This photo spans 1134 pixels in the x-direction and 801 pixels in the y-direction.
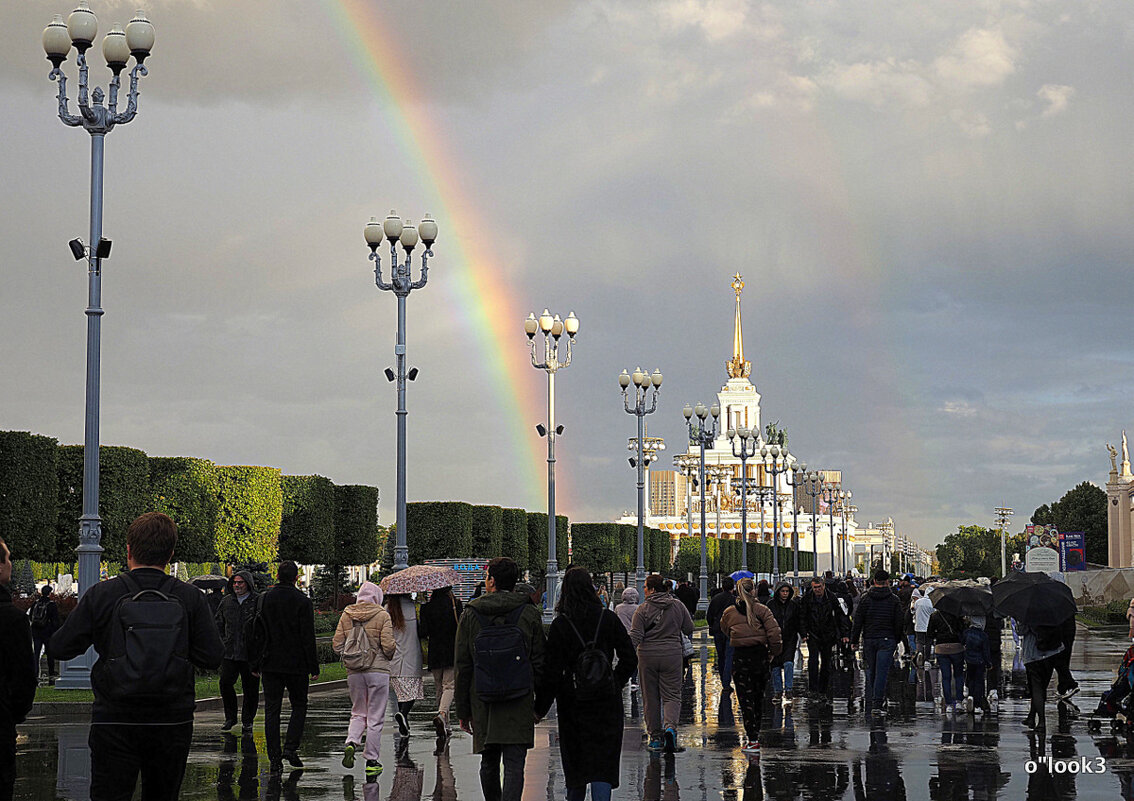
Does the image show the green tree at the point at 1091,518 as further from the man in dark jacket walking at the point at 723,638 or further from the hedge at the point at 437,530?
the man in dark jacket walking at the point at 723,638

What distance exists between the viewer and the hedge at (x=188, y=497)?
4288 centimetres

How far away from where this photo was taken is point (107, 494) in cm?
3819

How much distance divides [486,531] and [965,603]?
143 ft

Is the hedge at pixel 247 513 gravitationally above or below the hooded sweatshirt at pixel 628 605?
above

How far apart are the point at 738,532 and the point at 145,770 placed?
155 meters

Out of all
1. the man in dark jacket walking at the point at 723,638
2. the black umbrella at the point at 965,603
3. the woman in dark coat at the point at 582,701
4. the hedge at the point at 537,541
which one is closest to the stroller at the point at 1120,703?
the black umbrella at the point at 965,603

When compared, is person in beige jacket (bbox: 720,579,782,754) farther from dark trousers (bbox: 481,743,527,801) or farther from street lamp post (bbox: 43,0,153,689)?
street lamp post (bbox: 43,0,153,689)

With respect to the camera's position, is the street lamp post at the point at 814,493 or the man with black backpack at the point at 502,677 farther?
the street lamp post at the point at 814,493

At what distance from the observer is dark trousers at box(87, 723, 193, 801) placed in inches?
265

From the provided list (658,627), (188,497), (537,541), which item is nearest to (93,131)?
(658,627)

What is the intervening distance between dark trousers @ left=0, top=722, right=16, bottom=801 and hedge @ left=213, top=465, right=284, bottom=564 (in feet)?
127

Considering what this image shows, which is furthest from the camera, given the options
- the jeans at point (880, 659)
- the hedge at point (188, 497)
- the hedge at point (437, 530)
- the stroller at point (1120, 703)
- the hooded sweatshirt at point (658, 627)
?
the hedge at point (437, 530)

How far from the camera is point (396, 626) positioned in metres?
14.9

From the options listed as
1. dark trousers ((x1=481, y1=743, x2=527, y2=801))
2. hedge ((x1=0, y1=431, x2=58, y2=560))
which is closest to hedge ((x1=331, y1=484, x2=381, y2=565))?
hedge ((x1=0, y1=431, x2=58, y2=560))
